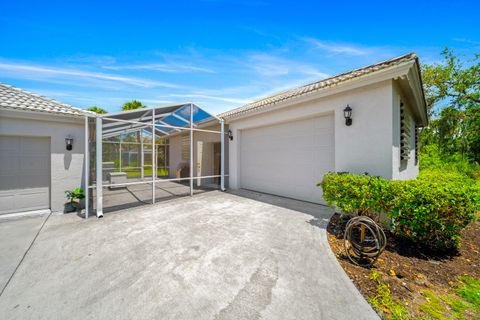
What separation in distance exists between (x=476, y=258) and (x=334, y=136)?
12.3 feet

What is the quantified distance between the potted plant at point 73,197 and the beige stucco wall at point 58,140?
22cm

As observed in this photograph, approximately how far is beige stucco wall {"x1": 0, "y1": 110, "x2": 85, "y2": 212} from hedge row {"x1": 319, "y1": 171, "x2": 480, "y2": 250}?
8.26 metres

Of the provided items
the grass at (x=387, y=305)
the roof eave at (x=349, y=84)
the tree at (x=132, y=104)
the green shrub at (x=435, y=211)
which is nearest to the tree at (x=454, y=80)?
A: the roof eave at (x=349, y=84)

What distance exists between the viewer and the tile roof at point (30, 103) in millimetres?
5543

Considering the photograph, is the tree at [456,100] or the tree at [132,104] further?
the tree at [132,104]

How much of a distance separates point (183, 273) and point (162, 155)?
1439 centimetres

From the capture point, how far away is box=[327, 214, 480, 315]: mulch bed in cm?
249

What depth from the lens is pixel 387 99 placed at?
184 inches

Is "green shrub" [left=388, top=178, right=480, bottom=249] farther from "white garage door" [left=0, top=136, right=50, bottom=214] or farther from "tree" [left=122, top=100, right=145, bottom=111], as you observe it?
"tree" [left=122, top=100, right=145, bottom=111]

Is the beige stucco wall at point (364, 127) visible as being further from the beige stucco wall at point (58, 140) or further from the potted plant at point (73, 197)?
the potted plant at point (73, 197)

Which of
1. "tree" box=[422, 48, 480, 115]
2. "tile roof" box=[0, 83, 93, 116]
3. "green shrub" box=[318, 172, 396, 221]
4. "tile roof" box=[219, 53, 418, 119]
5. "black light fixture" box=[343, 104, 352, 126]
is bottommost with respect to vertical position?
"green shrub" box=[318, 172, 396, 221]

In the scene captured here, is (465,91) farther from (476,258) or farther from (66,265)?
(66,265)

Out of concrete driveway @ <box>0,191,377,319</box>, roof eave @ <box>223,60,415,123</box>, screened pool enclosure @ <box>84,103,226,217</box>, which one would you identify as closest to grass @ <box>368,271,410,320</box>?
concrete driveway @ <box>0,191,377,319</box>

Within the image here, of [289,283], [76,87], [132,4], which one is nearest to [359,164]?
[289,283]
